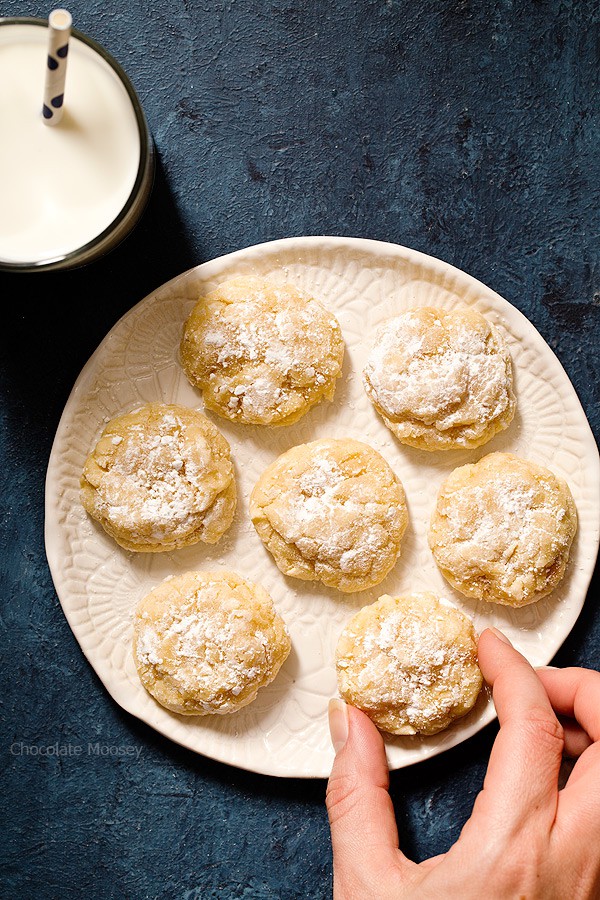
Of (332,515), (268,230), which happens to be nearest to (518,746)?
(332,515)

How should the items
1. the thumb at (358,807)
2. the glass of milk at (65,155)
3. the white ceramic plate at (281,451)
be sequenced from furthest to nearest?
the white ceramic plate at (281,451) → the thumb at (358,807) → the glass of milk at (65,155)

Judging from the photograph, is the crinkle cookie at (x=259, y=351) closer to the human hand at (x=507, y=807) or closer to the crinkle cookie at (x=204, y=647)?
the crinkle cookie at (x=204, y=647)

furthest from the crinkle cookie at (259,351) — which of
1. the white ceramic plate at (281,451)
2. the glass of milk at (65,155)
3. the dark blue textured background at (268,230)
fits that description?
the glass of milk at (65,155)

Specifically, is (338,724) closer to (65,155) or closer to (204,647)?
(204,647)

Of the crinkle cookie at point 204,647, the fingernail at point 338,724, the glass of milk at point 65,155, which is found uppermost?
the glass of milk at point 65,155

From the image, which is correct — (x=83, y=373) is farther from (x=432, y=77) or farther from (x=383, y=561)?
(x=432, y=77)

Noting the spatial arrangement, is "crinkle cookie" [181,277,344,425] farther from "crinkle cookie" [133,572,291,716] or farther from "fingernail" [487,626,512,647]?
"fingernail" [487,626,512,647]
